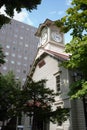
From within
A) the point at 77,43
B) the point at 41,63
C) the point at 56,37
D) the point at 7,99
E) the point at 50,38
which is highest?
the point at 56,37

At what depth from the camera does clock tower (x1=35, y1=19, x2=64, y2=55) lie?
1051 inches

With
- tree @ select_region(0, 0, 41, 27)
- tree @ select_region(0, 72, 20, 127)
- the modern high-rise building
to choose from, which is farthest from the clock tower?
the modern high-rise building

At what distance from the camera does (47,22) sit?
27.7m

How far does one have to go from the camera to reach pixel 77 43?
11977 millimetres

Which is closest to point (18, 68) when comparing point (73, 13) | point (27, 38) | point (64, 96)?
point (27, 38)

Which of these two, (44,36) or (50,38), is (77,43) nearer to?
(50,38)

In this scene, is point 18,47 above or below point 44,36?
above

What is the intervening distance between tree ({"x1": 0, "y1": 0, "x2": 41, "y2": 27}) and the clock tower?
Answer: 46.2 ft

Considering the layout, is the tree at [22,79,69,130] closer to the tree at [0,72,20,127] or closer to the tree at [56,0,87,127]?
the tree at [0,72,20,127]

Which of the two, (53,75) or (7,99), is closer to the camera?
(7,99)

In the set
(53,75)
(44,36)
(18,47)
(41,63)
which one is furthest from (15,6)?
(18,47)

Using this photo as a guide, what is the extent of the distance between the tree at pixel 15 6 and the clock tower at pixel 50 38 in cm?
1409

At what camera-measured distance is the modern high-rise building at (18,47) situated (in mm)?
78250

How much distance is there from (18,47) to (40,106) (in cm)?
7094
